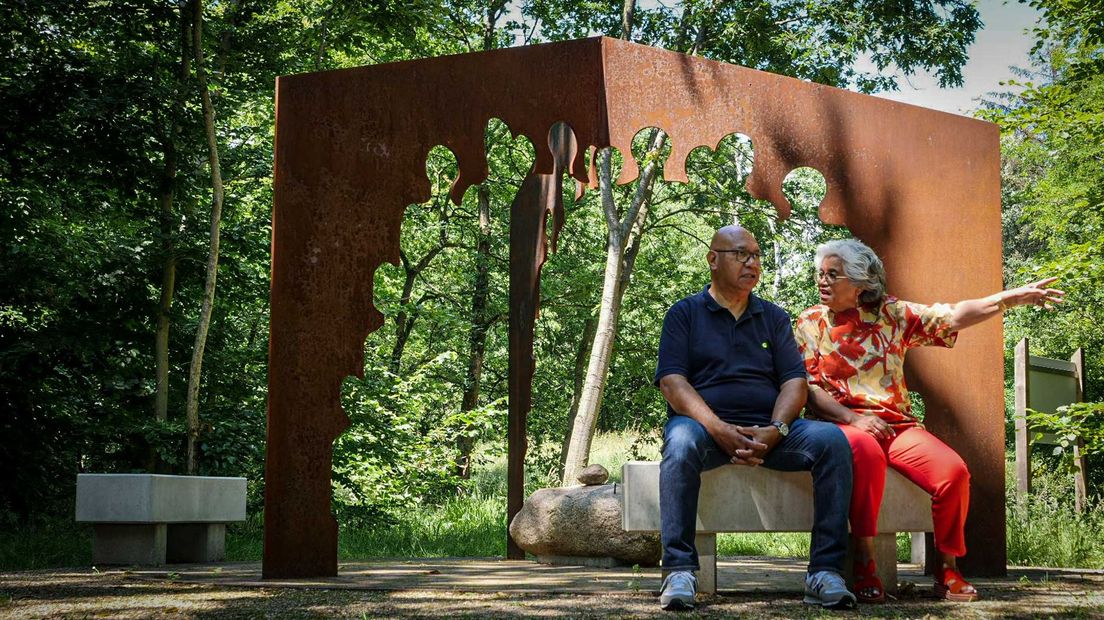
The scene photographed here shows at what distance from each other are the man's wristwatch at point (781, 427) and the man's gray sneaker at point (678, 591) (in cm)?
63

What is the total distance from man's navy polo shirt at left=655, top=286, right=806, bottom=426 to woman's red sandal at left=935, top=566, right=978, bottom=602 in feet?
2.91

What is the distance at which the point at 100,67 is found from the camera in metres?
9.53

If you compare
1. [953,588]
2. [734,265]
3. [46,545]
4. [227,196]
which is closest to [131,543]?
[46,545]

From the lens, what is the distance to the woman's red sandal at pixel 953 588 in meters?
4.02

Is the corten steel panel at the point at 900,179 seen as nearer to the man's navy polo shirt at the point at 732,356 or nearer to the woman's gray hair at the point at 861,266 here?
the woman's gray hair at the point at 861,266

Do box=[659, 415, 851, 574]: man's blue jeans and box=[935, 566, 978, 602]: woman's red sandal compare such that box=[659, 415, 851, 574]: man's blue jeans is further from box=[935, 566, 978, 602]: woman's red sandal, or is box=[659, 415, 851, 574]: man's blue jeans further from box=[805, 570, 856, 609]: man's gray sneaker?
box=[935, 566, 978, 602]: woman's red sandal

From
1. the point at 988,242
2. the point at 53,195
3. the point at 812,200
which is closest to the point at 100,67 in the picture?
the point at 53,195

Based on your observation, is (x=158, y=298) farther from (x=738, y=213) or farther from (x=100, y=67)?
(x=738, y=213)

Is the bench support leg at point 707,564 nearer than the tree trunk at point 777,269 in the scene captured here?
Yes

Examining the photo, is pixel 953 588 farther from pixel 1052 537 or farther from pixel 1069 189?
pixel 1069 189

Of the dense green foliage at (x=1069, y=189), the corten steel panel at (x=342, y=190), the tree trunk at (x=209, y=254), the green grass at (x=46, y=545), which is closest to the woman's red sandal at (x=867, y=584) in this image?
the corten steel panel at (x=342, y=190)

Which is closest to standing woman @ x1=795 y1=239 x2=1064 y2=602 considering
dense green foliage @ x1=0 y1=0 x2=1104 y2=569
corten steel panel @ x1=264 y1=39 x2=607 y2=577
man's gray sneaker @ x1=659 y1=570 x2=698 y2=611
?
man's gray sneaker @ x1=659 y1=570 x2=698 y2=611

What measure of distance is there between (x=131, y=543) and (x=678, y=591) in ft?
13.2

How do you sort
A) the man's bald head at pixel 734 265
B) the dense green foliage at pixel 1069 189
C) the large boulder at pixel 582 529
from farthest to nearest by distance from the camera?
the dense green foliage at pixel 1069 189
the large boulder at pixel 582 529
the man's bald head at pixel 734 265
